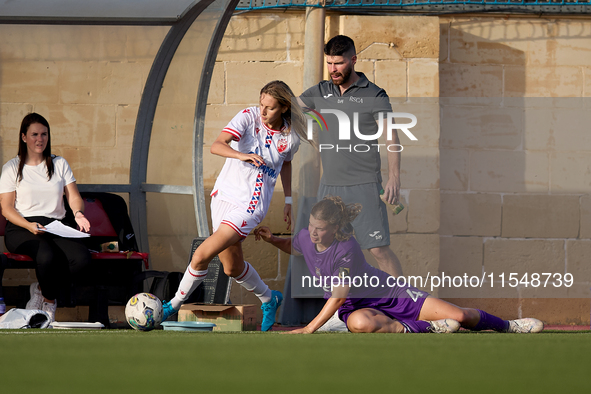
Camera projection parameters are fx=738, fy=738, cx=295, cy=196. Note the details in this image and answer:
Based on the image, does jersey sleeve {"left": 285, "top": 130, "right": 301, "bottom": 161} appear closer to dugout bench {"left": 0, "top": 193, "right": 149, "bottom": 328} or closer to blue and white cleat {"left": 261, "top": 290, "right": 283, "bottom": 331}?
blue and white cleat {"left": 261, "top": 290, "right": 283, "bottom": 331}

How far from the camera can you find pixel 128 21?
5922mm

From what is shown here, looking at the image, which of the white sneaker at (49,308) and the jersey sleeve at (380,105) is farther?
the white sneaker at (49,308)

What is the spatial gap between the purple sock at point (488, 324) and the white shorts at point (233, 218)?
151cm

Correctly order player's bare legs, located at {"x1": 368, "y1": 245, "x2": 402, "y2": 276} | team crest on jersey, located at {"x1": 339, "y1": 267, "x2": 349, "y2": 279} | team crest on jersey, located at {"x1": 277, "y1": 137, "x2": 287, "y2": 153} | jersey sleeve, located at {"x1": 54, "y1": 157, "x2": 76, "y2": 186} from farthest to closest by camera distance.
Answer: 1. jersey sleeve, located at {"x1": 54, "y1": 157, "x2": 76, "y2": 186}
2. team crest on jersey, located at {"x1": 277, "y1": 137, "x2": 287, "y2": 153}
3. player's bare legs, located at {"x1": 368, "y1": 245, "x2": 402, "y2": 276}
4. team crest on jersey, located at {"x1": 339, "y1": 267, "x2": 349, "y2": 279}

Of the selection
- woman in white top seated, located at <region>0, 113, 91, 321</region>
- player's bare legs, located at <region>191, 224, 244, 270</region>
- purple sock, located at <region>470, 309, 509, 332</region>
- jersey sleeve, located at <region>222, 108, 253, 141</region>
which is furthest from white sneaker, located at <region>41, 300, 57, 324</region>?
purple sock, located at <region>470, 309, 509, 332</region>

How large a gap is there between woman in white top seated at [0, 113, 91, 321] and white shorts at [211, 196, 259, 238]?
92 centimetres

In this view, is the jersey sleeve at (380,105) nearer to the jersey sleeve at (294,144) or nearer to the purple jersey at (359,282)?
the jersey sleeve at (294,144)

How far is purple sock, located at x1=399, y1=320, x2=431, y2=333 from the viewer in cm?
421

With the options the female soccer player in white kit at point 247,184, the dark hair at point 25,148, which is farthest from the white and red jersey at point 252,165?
the dark hair at point 25,148

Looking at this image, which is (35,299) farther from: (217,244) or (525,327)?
(525,327)

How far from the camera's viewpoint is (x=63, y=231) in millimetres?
5000

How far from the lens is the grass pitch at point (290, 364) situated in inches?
83.7

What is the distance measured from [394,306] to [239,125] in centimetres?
152

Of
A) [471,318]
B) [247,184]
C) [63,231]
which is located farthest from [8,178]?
A: [471,318]
